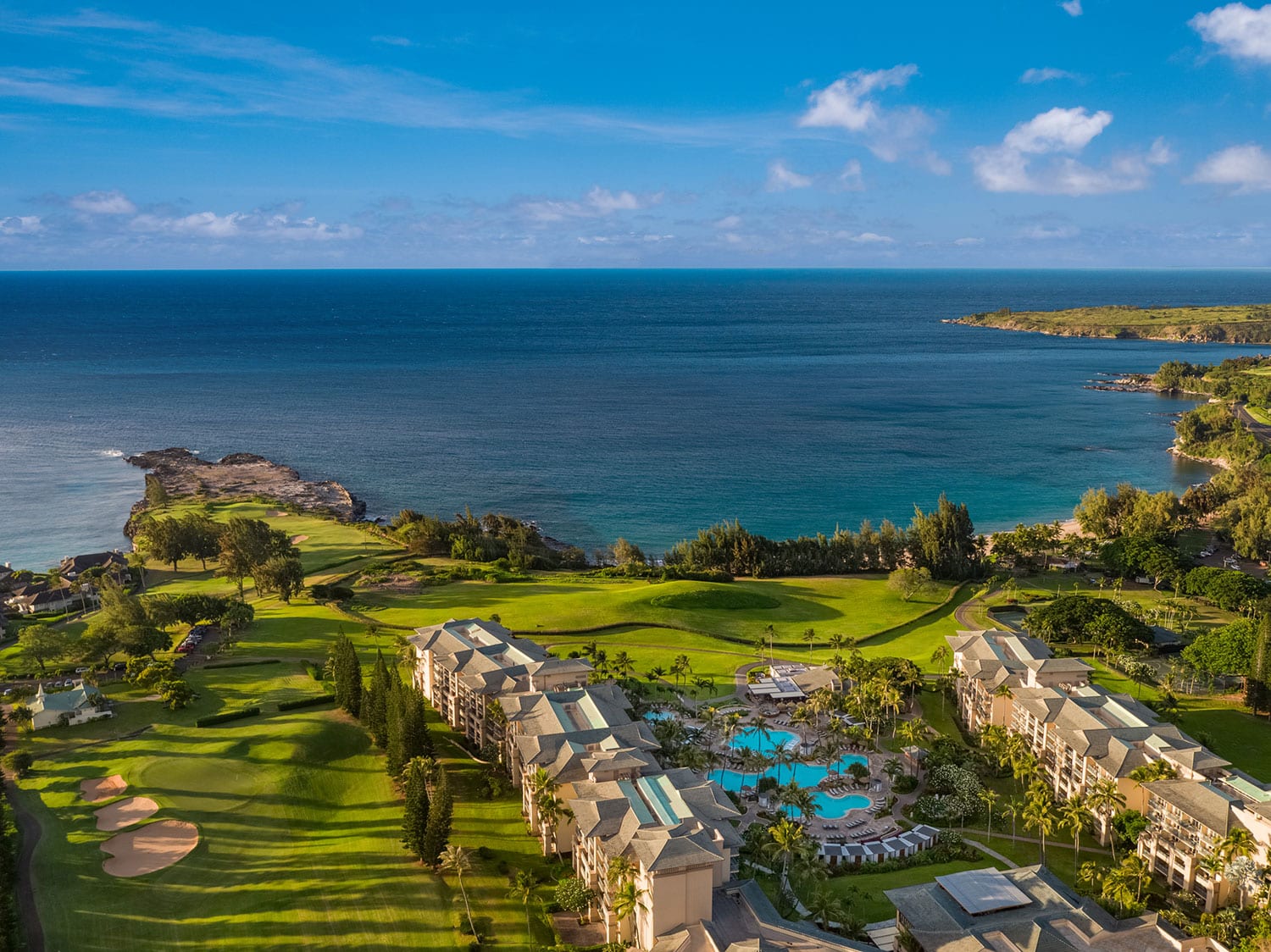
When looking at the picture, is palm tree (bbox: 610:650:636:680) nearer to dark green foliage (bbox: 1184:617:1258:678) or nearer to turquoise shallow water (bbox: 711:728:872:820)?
turquoise shallow water (bbox: 711:728:872:820)

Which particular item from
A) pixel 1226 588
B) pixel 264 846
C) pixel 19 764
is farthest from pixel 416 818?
pixel 1226 588

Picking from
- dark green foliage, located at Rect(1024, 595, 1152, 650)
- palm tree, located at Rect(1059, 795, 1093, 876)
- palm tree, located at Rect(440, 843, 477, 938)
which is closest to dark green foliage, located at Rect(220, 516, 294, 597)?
palm tree, located at Rect(440, 843, 477, 938)

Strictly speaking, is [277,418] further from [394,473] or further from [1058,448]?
[1058,448]

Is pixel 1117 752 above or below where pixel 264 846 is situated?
above

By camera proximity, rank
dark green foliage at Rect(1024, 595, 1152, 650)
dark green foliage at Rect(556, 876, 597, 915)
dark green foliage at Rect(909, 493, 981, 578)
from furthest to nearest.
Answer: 1. dark green foliage at Rect(909, 493, 981, 578)
2. dark green foliage at Rect(1024, 595, 1152, 650)
3. dark green foliage at Rect(556, 876, 597, 915)

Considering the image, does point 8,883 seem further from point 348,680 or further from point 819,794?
point 819,794

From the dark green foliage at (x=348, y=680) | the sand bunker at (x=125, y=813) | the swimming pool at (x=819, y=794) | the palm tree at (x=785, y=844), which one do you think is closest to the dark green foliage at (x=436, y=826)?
the palm tree at (x=785, y=844)

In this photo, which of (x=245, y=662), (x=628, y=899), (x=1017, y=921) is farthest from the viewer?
(x=245, y=662)
